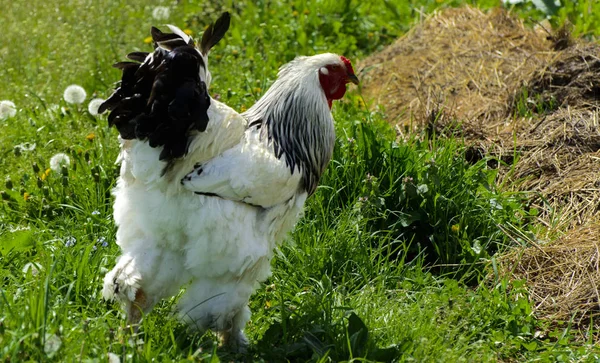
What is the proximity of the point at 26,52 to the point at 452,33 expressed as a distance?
383 cm

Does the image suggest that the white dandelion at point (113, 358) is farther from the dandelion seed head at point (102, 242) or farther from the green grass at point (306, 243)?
the dandelion seed head at point (102, 242)

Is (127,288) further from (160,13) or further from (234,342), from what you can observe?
(160,13)

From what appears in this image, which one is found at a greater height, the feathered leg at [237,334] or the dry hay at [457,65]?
the dry hay at [457,65]

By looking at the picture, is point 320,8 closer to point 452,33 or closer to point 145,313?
point 452,33

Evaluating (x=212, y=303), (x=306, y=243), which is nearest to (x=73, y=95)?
(x=306, y=243)

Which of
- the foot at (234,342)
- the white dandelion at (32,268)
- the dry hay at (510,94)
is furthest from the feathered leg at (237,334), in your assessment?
the dry hay at (510,94)

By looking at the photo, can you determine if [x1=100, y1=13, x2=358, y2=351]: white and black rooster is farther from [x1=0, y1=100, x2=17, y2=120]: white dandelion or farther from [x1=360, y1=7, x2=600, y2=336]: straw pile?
[x1=0, y1=100, x2=17, y2=120]: white dandelion

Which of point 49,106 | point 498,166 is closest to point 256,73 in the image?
point 49,106

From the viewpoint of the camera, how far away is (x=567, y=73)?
575cm

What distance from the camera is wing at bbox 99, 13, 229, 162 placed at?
10.9 feet

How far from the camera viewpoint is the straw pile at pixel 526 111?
4.49m

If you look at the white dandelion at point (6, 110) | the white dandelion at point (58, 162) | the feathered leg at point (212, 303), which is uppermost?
the white dandelion at point (6, 110)

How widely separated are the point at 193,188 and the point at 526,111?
10.3 feet

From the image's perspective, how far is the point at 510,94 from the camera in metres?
5.93
